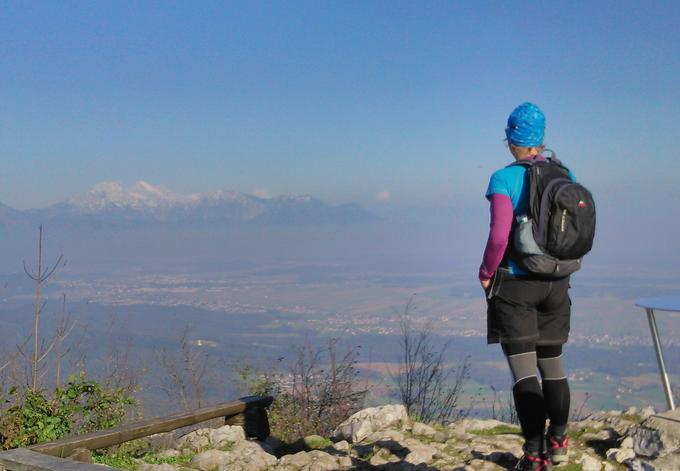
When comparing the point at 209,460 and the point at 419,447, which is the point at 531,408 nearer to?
the point at 419,447

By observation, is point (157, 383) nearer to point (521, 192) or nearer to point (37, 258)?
point (37, 258)

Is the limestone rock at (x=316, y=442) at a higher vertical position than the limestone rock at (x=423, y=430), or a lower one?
lower

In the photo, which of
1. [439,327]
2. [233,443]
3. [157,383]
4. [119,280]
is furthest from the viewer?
[119,280]

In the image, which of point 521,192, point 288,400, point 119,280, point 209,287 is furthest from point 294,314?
point 521,192

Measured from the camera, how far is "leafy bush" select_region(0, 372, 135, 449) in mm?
5496

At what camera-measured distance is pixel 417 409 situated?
969 cm

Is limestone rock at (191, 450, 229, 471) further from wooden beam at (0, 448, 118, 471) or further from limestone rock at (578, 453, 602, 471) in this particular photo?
limestone rock at (578, 453, 602, 471)

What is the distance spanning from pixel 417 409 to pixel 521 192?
6.17 metres

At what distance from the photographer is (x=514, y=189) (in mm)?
4000

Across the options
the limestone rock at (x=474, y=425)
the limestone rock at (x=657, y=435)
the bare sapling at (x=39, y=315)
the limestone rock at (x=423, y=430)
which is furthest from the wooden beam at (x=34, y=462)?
the limestone rock at (x=657, y=435)

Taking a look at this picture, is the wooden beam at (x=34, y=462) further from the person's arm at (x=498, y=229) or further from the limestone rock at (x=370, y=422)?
the limestone rock at (x=370, y=422)

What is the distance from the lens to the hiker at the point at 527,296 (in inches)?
156

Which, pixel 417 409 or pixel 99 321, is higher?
pixel 99 321

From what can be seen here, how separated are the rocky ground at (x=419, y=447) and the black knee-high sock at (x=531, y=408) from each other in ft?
3.04
